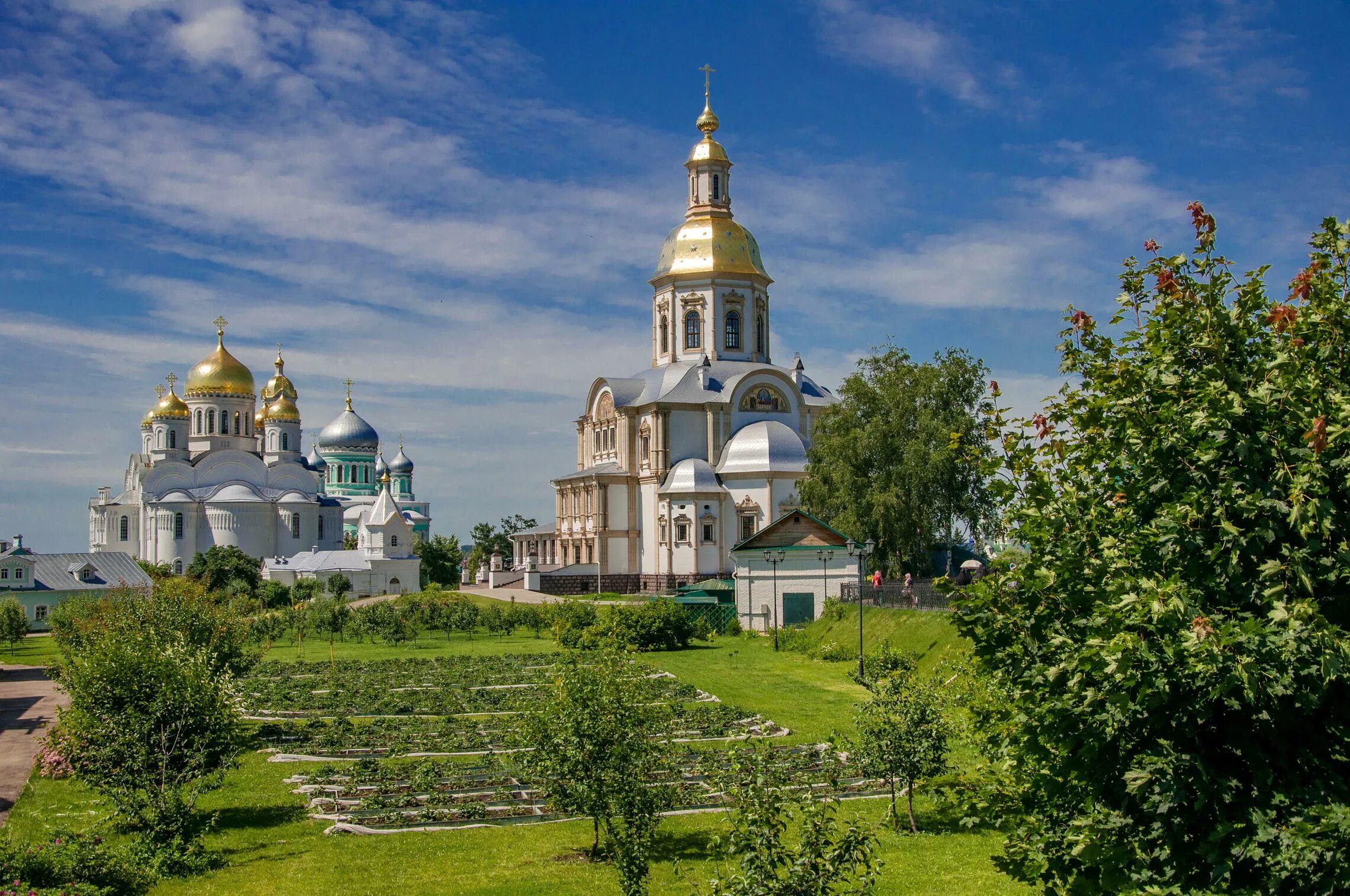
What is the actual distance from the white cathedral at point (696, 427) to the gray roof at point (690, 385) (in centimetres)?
9

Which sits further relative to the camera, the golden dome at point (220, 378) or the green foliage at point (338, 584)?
the golden dome at point (220, 378)

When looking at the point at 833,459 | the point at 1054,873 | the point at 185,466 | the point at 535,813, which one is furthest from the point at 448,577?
the point at 1054,873

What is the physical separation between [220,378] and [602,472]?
3581 cm

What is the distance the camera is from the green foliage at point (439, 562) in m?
70.8

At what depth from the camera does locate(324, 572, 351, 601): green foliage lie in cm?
6031

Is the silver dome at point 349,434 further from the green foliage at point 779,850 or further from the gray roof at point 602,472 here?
the green foliage at point 779,850

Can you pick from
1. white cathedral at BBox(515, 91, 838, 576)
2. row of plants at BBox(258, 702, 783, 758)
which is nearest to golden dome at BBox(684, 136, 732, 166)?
white cathedral at BBox(515, 91, 838, 576)

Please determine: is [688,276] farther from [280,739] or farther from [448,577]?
[280,739]

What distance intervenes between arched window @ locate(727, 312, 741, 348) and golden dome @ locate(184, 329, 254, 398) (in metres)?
37.1

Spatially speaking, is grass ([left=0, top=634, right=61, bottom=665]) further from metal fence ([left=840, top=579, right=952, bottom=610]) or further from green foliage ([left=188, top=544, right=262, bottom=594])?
metal fence ([left=840, top=579, right=952, bottom=610])

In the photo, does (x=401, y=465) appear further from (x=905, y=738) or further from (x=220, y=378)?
(x=905, y=738)

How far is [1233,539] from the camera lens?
578cm

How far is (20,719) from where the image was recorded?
21.5 m

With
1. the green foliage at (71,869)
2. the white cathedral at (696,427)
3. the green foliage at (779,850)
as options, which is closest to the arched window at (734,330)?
the white cathedral at (696,427)
